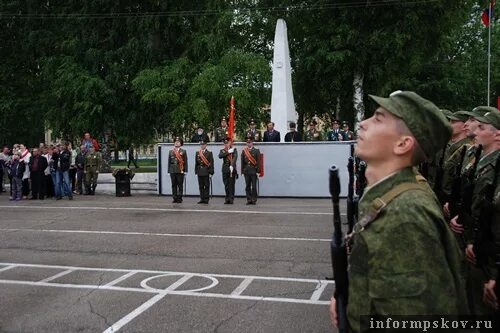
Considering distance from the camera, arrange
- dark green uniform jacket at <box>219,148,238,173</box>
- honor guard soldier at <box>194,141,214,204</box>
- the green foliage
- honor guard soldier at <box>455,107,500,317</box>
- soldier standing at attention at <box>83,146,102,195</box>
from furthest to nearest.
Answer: the green foliage, soldier standing at attention at <box>83,146,102,195</box>, dark green uniform jacket at <box>219,148,238,173</box>, honor guard soldier at <box>194,141,214,204</box>, honor guard soldier at <box>455,107,500,317</box>

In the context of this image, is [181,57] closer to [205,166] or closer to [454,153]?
[205,166]

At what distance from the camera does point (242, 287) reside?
691 centimetres

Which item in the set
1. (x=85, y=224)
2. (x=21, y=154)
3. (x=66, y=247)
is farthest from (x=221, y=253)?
(x=21, y=154)

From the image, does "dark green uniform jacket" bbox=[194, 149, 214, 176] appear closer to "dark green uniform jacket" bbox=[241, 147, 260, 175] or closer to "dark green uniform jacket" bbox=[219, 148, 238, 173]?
"dark green uniform jacket" bbox=[219, 148, 238, 173]

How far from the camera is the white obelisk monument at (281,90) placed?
22188mm

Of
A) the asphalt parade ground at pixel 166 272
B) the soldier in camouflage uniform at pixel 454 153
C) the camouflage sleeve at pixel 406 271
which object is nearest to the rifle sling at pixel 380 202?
the camouflage sleeve at pixel 406 271

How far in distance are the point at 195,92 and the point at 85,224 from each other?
44.8ft

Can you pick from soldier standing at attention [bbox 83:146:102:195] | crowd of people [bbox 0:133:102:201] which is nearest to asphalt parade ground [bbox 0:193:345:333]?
crowd of people [bbox 0:133:102:201]

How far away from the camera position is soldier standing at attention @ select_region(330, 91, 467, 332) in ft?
6.61

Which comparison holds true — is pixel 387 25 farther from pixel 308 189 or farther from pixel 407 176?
pixel 407 176

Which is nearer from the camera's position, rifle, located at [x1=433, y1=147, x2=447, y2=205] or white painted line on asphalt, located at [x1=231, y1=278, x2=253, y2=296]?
rifle, located at [x1=433, y1=147, x2=447, y2=205]

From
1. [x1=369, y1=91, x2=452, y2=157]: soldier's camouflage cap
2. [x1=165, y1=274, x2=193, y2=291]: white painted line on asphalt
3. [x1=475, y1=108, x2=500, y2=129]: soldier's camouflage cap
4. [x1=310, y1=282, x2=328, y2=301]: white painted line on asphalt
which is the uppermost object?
[x1=475, y1=108, x2=500, y2=129]: soldier's camouflage cap

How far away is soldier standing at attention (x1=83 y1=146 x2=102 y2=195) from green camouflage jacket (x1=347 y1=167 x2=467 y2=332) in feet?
63.1

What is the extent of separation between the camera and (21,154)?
64.7ft
